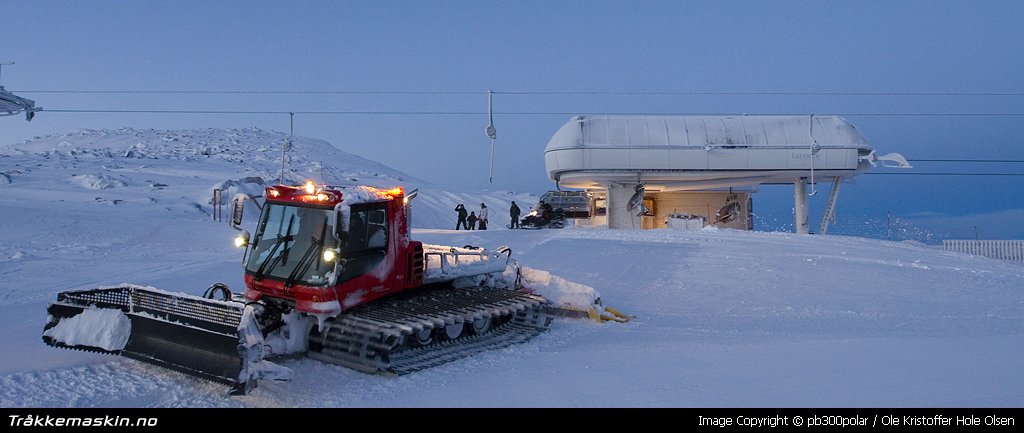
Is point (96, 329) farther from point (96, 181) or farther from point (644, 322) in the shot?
point (96, 181)

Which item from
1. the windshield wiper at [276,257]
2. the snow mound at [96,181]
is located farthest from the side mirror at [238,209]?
the snow mound at [96,181]

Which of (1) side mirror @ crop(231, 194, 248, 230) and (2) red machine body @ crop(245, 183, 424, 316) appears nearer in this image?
(2) red machine body @ crop(245, 183, 424, 316)

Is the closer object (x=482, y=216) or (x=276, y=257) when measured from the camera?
(x=276, y=257)

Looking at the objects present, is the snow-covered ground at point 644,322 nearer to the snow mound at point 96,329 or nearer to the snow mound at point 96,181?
the snow mound at point 96,329

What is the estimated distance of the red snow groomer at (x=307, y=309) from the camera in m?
6.95

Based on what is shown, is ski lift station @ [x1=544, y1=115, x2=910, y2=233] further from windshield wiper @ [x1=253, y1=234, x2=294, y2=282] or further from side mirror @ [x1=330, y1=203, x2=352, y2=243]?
side mirror @ [x1=330, y1=203, x2=352, y2=243]

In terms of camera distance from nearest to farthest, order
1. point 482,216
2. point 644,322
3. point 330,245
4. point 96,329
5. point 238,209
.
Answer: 1. point 96,329
2. point 330,245
3. point 238,209
4. point 644,322
5. point 482,216

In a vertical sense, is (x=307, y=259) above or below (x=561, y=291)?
→ above

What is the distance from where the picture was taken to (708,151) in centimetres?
2842

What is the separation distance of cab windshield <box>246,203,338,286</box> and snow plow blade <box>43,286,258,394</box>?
1.03 metres

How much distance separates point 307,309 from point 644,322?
5825mm

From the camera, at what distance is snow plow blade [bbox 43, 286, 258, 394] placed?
6.66m
